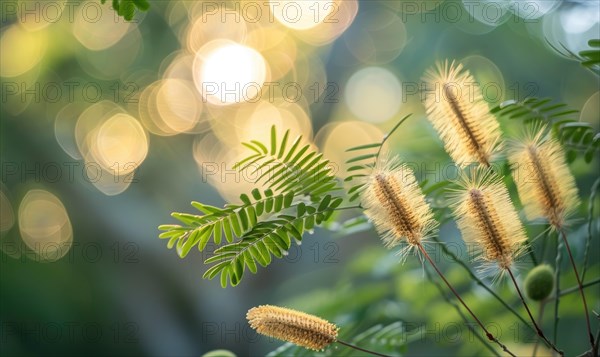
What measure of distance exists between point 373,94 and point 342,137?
0.17 m

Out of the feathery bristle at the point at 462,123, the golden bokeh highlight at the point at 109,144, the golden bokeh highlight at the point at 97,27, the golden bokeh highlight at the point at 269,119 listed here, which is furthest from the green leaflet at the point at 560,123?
the golden bokeh highlight at the point at 97,27

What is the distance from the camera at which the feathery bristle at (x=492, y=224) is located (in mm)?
346

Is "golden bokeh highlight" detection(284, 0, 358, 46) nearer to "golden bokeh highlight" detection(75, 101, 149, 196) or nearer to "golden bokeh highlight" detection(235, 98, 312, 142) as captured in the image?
"golden bokeh highlight" detection(235, 98, 312, 142)

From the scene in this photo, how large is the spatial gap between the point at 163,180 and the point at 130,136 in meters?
0.16

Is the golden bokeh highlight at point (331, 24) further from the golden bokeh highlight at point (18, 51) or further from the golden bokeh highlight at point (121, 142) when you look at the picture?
the golden bokeh highlight at point (18, 51)

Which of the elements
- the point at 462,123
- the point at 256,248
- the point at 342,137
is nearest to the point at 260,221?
the point at 256,248

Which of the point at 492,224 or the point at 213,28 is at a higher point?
the point at 213,28

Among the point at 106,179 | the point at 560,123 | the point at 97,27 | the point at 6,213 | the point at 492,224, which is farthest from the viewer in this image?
the point at 97,27

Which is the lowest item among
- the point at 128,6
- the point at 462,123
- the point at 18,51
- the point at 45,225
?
the point at 45,225

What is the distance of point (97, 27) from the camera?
6.88ft

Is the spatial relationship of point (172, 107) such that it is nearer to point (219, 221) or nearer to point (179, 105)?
point (179, 105)

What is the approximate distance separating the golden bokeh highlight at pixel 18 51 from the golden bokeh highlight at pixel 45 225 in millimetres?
333

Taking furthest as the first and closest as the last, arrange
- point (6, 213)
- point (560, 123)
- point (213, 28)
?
point (213, 28)
point (6, 213)
point (560, 123)

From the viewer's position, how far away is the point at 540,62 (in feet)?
5.25
